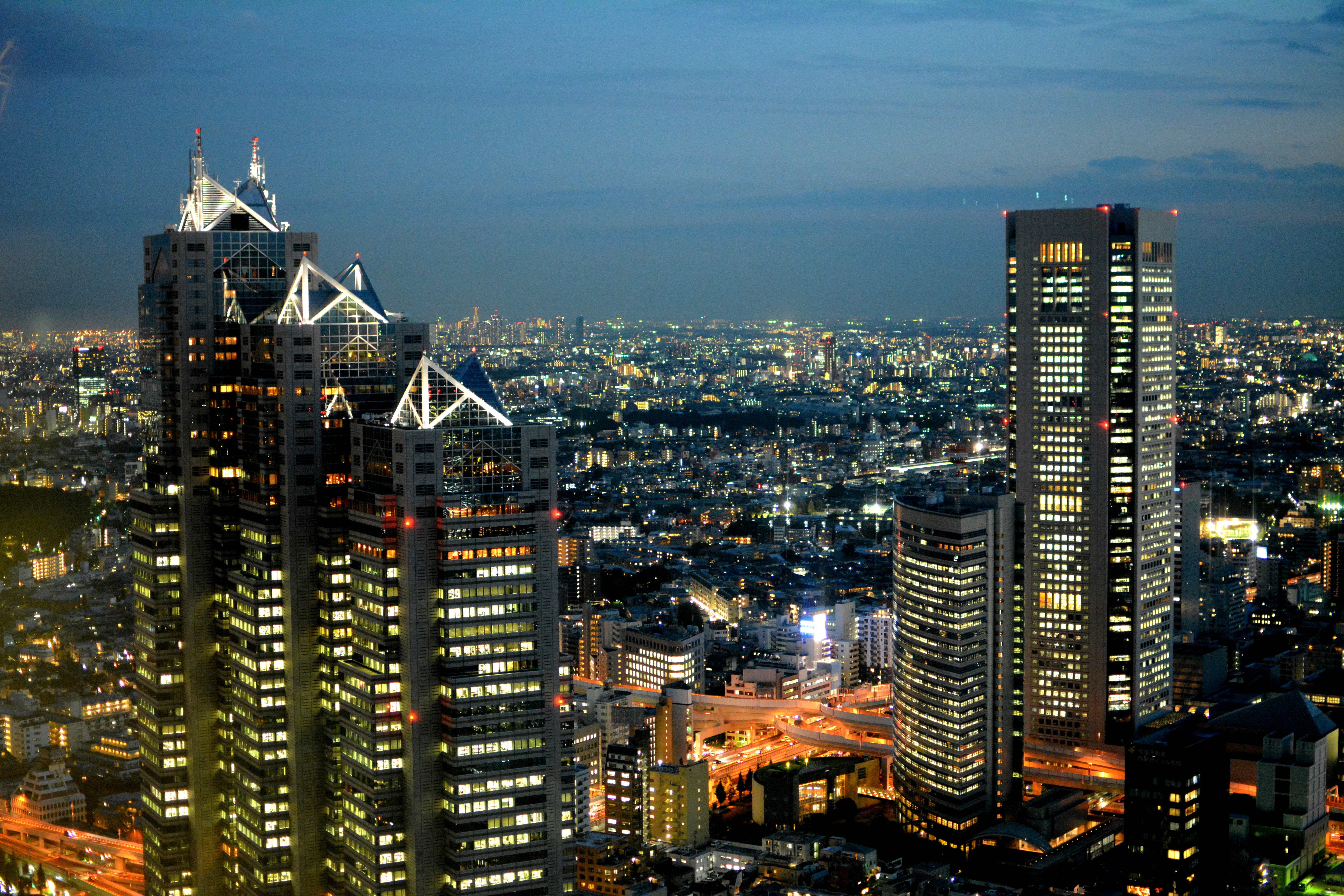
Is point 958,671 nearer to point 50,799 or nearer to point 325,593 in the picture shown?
point 325,593

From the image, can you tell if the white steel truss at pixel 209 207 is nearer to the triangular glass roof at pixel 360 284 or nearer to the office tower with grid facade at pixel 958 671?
the triangular glass roof at pixel 360 284

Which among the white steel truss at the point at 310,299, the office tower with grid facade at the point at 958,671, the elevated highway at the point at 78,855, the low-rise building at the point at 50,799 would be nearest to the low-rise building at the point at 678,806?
the office tower with grid facade at the point at 958,671

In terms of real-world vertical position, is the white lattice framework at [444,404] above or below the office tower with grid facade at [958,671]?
above

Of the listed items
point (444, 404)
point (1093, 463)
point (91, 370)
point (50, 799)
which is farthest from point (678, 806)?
point (444, 404)

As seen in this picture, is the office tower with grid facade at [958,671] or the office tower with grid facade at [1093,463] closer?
the office tower with grid facade at [958,671]

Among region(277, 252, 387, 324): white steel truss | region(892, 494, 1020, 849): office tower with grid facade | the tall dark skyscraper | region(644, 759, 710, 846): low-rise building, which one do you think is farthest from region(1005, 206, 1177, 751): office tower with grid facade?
region(277, 252, 387, 324): white steel truss

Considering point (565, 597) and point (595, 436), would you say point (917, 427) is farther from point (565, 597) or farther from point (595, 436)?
point (565, 597)

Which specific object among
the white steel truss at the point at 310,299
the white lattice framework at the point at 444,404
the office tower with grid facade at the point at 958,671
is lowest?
the office tower with grid facade at the point at 958,671

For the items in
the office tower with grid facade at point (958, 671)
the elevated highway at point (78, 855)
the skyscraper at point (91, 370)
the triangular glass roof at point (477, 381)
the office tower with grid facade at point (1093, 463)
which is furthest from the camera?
the office tower with grid facade at point (1093, 463)
